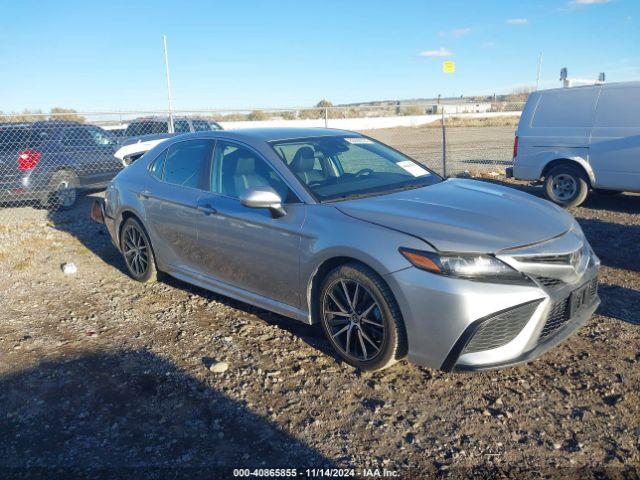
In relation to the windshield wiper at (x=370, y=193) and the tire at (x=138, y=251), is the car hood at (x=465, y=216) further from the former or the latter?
the tire at (x=138, y=251)

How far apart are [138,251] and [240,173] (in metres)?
1.89

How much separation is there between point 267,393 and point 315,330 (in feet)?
3.26

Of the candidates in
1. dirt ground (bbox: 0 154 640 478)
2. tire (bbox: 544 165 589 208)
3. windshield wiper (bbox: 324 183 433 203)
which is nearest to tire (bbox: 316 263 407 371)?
dirt ground (bbox: 0 154 640 478)

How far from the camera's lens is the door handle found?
4360mm

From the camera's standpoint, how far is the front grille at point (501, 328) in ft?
9.78

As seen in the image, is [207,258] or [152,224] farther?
[152,224]

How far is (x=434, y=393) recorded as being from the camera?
3305 mm

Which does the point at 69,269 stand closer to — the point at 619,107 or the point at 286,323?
the point at 286,323

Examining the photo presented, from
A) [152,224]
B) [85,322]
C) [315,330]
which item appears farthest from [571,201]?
[85,322]

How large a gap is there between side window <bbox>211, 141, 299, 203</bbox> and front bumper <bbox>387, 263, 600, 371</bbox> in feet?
4.09

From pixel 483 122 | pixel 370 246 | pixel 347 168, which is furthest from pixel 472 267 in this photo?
pixel 483 122

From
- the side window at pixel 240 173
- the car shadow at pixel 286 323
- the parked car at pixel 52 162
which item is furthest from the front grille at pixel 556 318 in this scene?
the parked car at pixel 52 162

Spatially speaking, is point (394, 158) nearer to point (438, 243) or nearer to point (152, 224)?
point (438, 243)

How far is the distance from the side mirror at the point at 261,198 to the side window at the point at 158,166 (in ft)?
5.74
